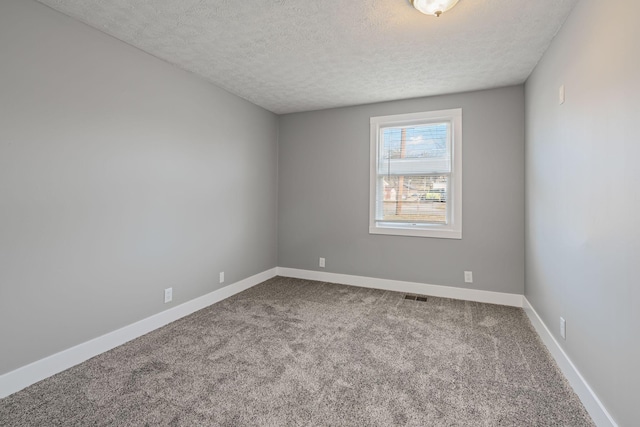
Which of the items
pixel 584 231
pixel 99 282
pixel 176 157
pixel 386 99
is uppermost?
pixel 386 99

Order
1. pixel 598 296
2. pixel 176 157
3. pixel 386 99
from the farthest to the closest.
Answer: pixel 386 99
pixel 176 157
pixel 598 296

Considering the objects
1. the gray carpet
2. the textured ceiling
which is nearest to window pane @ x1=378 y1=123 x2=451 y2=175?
the textured ceiling

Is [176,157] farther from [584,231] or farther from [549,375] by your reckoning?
[549,375]

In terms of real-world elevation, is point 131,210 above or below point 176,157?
below

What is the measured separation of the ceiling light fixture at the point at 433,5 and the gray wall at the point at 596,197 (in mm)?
769

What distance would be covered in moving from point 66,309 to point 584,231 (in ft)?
11.2

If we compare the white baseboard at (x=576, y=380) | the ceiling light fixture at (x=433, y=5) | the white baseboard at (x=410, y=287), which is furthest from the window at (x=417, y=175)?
the ceiling light fixture at (x=433, y=5)

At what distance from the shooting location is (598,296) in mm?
1552

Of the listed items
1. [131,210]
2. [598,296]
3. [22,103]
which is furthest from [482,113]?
[22,103]

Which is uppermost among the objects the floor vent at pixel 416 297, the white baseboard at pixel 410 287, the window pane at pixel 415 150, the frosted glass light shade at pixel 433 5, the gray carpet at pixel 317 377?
the frosted glass light shade at pixel 433 5

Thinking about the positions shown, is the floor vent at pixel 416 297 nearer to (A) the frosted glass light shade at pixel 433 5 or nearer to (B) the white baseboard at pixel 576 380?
(B) the white baseboard at pixel 576 380

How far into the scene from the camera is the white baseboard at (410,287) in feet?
11.0

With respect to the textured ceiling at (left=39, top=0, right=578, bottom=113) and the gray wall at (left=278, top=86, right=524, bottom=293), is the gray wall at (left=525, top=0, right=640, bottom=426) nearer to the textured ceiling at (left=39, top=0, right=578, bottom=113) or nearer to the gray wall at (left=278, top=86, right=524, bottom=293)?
the textured ceiling at (left=39, top=0, right=578, bottom=113)

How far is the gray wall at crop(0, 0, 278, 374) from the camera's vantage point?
1.82 meters
